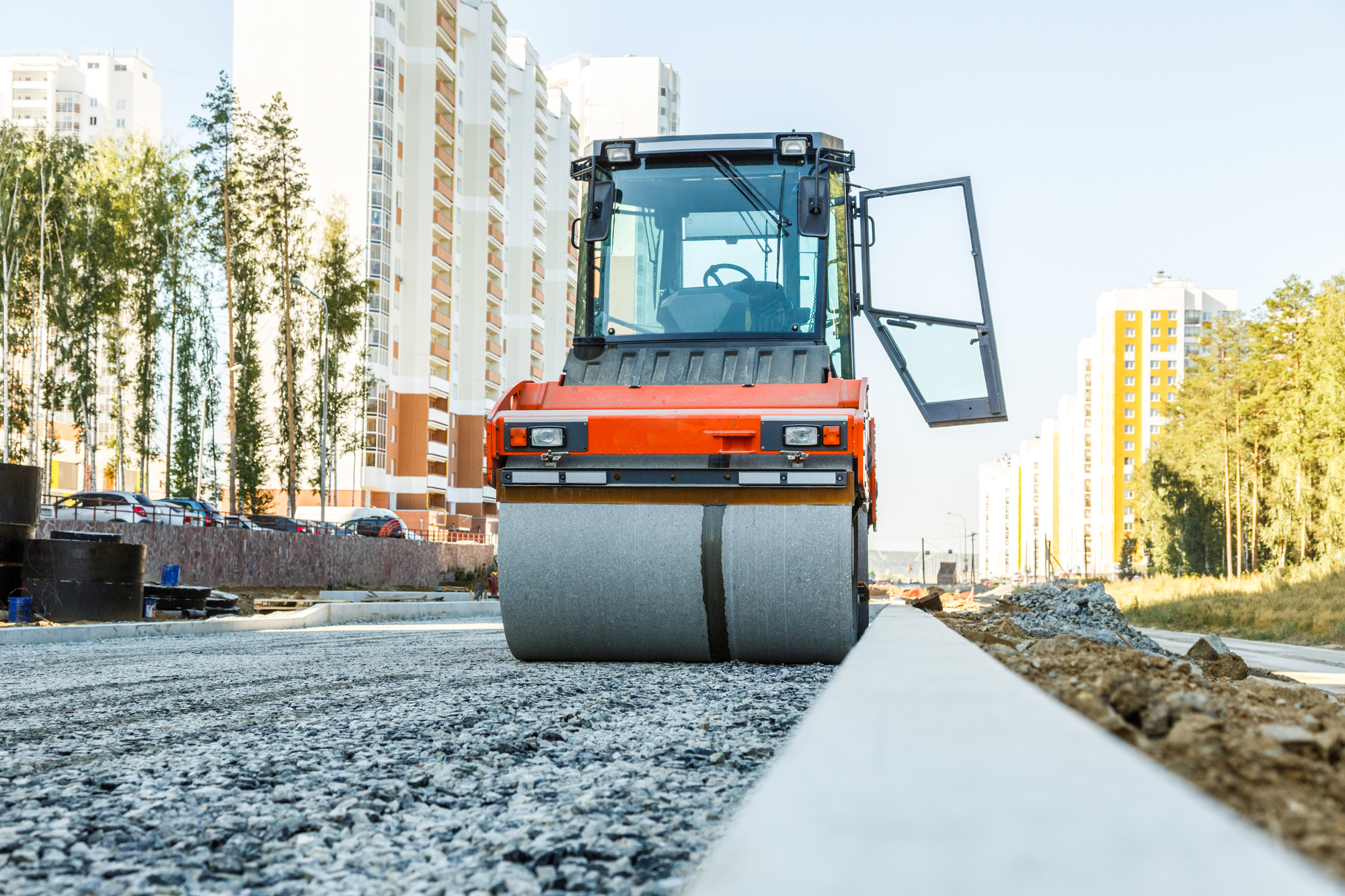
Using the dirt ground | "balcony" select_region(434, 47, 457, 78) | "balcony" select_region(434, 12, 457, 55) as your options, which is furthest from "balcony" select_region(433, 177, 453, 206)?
the dirt ground

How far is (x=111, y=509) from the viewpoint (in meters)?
31.0

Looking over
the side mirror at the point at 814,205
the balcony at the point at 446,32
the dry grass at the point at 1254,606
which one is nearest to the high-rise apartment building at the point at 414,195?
the balcony at the point at 446,32

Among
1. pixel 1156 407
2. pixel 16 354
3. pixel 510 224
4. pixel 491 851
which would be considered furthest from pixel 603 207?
pixel 1156 407

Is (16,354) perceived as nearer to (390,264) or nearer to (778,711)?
(390,264)

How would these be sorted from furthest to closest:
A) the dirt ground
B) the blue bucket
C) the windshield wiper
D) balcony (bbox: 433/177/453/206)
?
balcony (bbox: 433/177/453/206) → the blue bucket → the windshield wiper → the dirt ground

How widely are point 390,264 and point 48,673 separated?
59895 mm

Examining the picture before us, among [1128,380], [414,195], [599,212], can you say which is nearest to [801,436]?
[599,212]

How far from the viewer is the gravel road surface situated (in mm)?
2602

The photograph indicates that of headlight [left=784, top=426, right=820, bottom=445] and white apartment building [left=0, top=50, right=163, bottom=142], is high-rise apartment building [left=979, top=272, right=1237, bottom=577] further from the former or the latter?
headlight [left=784, top=426, right=820, bottom=445]

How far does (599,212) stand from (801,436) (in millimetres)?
2745

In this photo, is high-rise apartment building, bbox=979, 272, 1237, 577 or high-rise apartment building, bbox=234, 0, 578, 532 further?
high-rise apartment building, bbox=979, 272, 1237, 577

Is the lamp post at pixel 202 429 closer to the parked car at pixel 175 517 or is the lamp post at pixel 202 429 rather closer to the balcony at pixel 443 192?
the parked car at pixel 175 517

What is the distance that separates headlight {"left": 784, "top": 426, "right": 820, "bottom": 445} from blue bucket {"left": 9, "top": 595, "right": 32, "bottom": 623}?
1285 cm

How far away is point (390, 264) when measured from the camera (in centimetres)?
6656
